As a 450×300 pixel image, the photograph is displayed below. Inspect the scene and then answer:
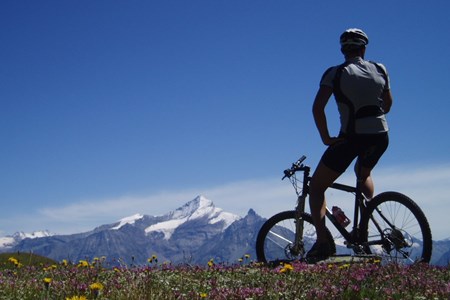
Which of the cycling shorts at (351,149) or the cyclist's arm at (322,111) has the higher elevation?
the cyclist's arm at (322,111)

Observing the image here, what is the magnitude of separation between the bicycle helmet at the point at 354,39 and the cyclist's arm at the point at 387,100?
897 millimetres

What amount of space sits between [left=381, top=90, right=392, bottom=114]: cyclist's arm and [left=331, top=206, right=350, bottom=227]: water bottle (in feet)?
5.84

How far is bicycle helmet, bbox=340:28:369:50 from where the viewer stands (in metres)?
7.42

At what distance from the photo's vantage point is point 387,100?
786 cm

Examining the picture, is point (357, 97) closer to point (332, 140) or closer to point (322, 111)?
point (322, 111)

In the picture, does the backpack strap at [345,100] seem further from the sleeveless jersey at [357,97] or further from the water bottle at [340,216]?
the water bottle at [340,216]

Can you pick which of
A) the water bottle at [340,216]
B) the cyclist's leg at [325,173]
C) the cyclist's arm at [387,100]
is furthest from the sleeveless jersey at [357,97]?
the water bottle at [340,216]

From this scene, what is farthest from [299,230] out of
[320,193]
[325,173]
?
[325,173]

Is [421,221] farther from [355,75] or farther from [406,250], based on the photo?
[355,75]

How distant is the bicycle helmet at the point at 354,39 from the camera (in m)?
7.42

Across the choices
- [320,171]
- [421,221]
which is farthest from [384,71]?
[421,221]

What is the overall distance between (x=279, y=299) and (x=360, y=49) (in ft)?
14.6

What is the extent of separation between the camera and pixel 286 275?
649cm

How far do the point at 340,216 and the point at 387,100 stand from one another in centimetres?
203
